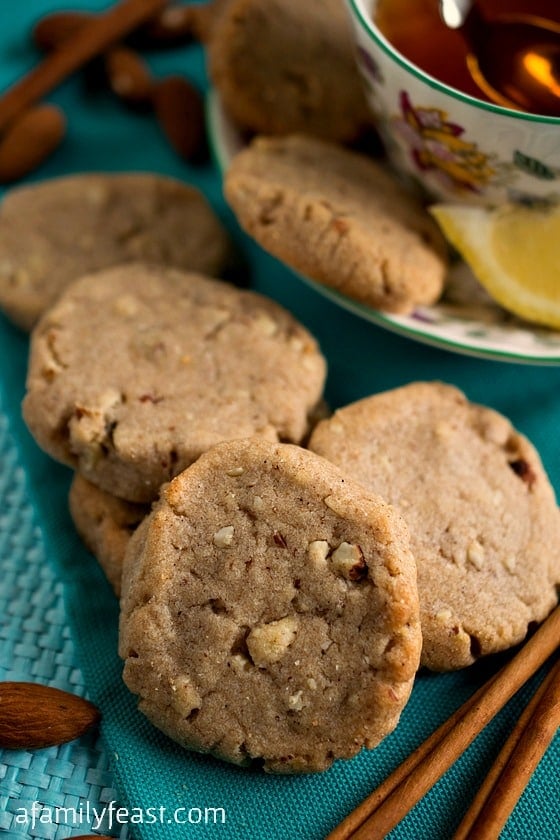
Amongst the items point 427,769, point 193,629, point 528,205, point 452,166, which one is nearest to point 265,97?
point 452,166

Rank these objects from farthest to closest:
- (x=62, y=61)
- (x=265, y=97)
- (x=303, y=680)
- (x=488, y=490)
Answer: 1. (x=62, y=61)
2. (x=265, y=97)
3. (x=488, y=490)
4. (x=303, y=680)

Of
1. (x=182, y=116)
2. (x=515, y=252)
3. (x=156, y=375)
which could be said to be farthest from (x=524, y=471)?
(x=182, y=116)

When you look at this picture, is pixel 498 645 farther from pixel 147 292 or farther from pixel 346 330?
pixel 147 292

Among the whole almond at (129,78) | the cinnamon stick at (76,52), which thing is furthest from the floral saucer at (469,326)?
the cinnamon stick at (76,52)

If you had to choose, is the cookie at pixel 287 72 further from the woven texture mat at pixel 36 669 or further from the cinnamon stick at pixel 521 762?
the cinnamon stick at pixel 521 762

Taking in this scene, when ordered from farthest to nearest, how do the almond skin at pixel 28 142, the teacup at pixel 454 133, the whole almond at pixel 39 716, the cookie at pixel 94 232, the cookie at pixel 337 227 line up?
the almond skin at pixel 28 142 < the cookie at pixel 94 232 < the cookie at pixel 337 227 < the teacup at pixel 454 133 < the whole almond at pixel 39 716

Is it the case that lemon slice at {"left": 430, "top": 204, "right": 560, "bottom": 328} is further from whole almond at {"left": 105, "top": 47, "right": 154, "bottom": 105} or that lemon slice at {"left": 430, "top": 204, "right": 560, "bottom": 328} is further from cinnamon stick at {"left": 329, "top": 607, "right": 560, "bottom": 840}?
whole almond at {"left": 105, "top": 47, "right": 154, "bottom": 105}
